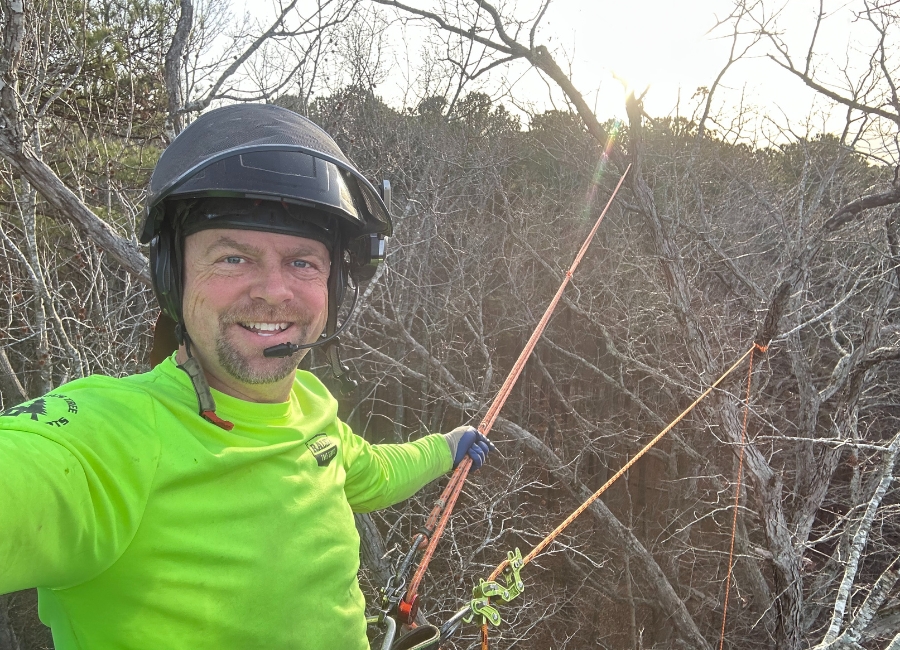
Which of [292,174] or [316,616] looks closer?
[316,616]

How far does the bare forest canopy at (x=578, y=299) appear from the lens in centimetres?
418

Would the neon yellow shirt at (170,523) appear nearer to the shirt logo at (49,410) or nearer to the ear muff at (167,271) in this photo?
the shirt logo at (49,410)

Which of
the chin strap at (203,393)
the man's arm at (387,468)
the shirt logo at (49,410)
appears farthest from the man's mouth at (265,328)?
the man's arm at (387,468)

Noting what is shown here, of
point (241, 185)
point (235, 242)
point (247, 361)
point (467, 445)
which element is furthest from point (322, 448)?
point (467, 445)

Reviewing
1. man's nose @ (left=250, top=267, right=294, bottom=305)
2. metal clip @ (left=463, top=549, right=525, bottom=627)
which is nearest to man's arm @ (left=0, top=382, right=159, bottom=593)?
man's nose @ (left=250, top=267, right=294, bottom=305)

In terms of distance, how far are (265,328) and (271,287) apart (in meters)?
0.11

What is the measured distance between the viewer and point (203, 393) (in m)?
1.26

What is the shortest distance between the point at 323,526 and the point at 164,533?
404 mm

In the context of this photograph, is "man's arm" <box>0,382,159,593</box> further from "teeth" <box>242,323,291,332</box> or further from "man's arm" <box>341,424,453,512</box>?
"man's arm" <box>341,424,453,512</box>

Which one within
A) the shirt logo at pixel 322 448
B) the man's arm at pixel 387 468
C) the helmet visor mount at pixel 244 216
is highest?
the helmet visor mount at pixel 244 216

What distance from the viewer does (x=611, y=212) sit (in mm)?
9211

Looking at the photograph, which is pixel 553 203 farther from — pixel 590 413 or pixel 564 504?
pixel 564 504

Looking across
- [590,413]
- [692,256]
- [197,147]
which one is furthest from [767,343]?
[590,413]

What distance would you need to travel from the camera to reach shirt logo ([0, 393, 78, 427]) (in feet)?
3.20
